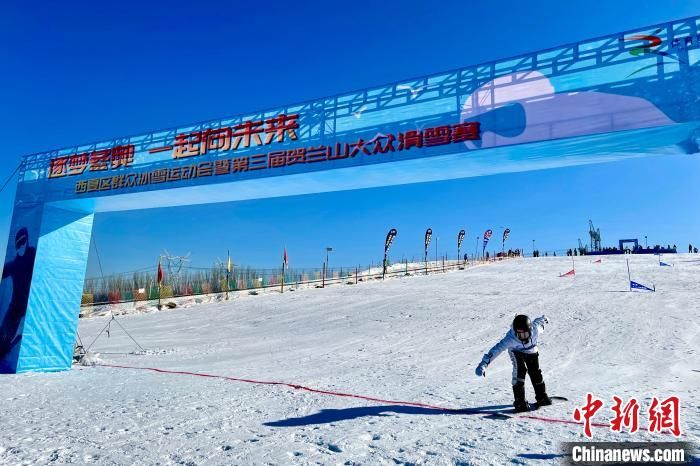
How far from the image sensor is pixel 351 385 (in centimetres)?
776

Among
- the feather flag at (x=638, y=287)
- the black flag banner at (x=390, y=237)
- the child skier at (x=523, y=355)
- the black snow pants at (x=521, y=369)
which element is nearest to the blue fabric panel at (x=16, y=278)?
the child skier at (x=523, y=355)

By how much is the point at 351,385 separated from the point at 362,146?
14.4 ft

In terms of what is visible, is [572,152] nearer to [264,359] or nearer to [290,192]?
[290,192]

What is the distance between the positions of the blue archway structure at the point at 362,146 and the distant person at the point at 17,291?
39mm

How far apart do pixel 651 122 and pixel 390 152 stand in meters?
3.89

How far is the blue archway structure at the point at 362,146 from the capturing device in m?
6.25

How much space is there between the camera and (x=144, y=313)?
74.2ft

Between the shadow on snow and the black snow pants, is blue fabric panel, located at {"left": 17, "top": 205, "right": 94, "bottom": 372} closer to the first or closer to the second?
the shadow on snow

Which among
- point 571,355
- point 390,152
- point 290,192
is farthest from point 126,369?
point 571,355

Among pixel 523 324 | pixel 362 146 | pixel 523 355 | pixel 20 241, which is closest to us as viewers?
pixel 523 324

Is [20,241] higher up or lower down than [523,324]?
higher up

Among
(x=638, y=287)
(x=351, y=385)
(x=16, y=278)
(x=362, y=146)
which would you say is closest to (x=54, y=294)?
(x=16, y=278)

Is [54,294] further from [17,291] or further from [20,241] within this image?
[20,241]

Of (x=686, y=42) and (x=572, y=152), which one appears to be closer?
(x=686, y=42)
